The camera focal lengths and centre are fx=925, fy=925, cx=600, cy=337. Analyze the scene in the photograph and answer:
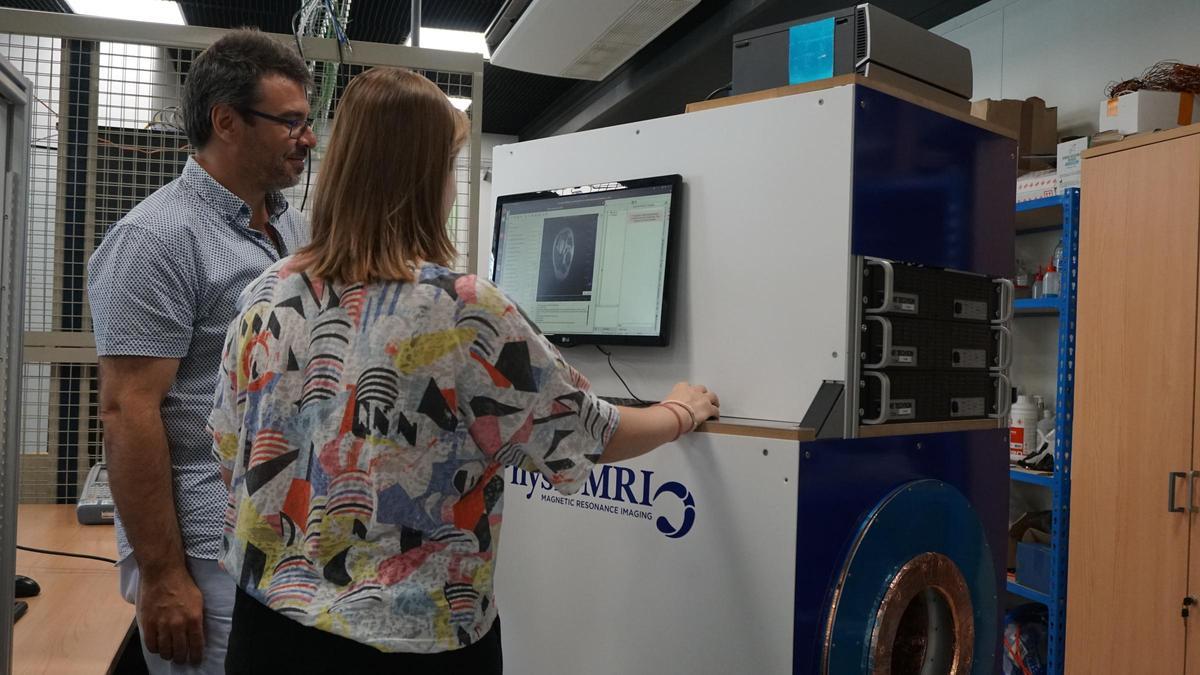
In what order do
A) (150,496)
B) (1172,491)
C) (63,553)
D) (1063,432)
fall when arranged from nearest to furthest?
(150,496)
(63,553)
(1172,491)
(1063,432)

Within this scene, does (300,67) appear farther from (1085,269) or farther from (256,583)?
(1085,269)

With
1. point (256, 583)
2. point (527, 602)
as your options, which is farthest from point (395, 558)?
point (527, 602)

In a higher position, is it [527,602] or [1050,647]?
[527,602]

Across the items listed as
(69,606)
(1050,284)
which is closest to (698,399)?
(69,606)

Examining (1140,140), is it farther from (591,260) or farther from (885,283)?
(591,260)

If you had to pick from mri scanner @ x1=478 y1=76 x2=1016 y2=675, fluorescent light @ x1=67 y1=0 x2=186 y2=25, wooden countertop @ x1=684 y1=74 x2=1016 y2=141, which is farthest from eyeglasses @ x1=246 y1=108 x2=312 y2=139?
fluorescent light @ x1=67 y1=0 x2=186 y2=25

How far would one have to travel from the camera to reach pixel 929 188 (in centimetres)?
166

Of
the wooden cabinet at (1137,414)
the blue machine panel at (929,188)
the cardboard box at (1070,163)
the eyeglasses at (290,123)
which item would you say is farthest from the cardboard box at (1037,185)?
the eyeglasses at (290,123)

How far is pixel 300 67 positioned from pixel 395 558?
0.92m

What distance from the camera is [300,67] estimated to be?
61.9 inches

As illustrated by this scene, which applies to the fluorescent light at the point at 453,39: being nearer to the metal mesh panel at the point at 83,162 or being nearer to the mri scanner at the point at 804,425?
the metal mesh panel at the point at 83,162

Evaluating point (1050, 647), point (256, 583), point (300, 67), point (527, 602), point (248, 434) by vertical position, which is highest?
point (300, 67)

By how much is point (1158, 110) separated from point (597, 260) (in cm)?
199

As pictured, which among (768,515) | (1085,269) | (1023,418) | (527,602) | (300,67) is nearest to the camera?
(768,515)
